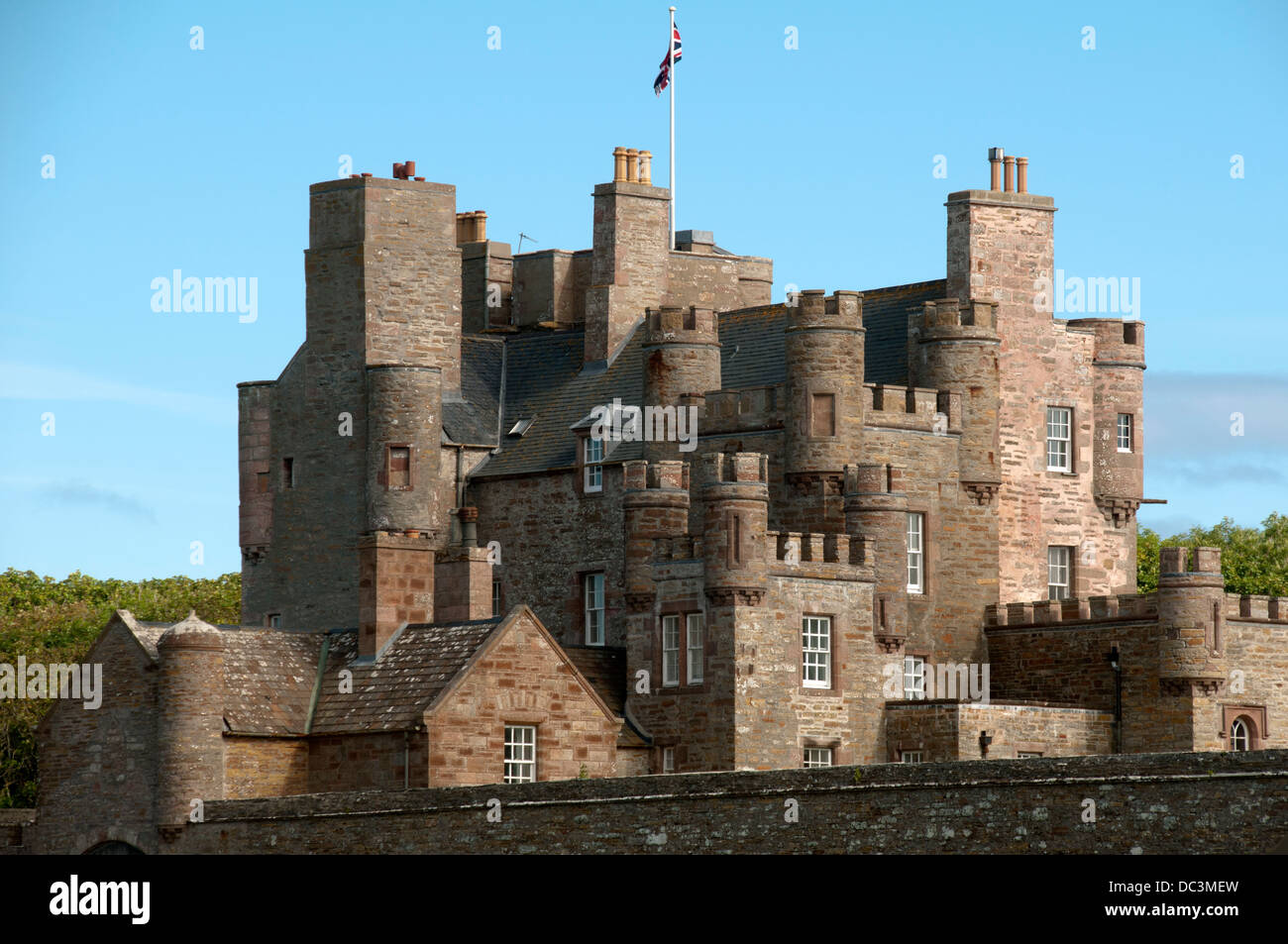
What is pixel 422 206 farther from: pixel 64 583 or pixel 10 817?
pixel 64 583

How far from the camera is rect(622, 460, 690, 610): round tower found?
190 ft

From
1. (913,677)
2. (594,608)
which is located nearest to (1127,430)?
(913,677)

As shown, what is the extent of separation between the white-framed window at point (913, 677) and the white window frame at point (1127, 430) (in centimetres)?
895

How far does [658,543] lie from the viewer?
5703cm

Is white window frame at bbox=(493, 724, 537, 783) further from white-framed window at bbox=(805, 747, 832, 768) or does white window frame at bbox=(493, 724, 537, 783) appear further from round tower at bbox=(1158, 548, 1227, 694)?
round tower at bbox=(1158, 548, 1227, 694)

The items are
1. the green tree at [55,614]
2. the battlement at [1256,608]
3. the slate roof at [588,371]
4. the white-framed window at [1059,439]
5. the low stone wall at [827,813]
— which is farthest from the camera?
the green tree at [55,614]

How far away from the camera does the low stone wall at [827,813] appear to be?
3653 centimetres

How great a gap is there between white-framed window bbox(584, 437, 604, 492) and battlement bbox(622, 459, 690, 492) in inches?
146

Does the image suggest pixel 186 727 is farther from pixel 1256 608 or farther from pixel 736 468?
pixel 1256 608

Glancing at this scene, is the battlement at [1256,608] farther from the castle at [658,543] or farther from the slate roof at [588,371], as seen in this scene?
the slate roof at [588,371]

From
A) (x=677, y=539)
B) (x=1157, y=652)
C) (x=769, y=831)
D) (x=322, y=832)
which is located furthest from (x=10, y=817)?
(x=1157, y=652)

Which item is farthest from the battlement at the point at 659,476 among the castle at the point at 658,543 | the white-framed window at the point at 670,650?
the white-framed window at the point at 670,650

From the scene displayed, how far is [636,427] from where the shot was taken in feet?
205

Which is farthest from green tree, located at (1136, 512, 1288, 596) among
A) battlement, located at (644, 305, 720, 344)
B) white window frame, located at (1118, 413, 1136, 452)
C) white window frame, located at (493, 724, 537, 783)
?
white window frame, located at (493, 724, 537, 783)
